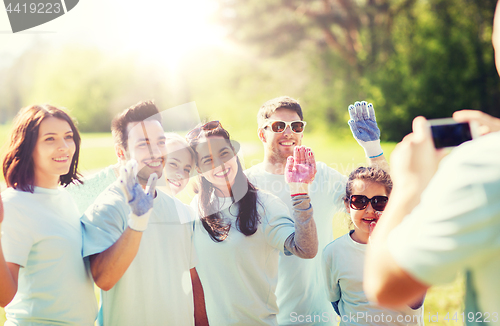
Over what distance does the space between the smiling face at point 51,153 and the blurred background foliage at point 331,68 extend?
373 inches

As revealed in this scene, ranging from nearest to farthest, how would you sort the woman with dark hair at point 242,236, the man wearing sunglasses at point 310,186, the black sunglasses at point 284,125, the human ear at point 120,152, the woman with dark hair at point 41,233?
the woman with dark hair at point 41,233, the woman with dark hair at point 242,236, the human ear at point 120,152, the man wearing sunglasses at point 310,186, the black sunglasses at point 284,125

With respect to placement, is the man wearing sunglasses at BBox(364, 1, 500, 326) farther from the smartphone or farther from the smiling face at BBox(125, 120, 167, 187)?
the smiling face at BBox(125, 120, 167, 187)

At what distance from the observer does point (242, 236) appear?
2.27 meters

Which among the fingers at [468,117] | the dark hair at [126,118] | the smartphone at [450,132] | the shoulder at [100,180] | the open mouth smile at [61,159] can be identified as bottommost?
the smartphone at [450,132]

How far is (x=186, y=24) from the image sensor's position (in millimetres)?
19141

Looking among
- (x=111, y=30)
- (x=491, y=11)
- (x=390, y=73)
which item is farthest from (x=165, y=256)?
(x=111, y=30)

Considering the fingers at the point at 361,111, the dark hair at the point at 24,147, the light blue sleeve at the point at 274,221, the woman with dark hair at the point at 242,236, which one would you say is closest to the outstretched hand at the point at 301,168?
the woman with dark hair at the point at 242,236

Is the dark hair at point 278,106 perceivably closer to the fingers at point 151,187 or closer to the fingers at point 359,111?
the fingers at point 359,111

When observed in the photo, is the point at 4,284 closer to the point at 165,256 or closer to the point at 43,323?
the point at 43,323

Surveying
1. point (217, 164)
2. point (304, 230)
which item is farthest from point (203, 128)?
point (304, 230)

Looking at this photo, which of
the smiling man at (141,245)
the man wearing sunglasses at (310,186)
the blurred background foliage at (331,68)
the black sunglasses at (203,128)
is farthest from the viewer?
the blurred background foliage at (331,68)

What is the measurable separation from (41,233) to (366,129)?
84.8 inches

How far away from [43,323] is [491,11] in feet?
60.4

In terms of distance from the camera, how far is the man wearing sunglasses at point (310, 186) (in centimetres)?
262
